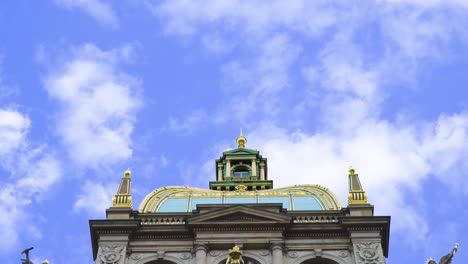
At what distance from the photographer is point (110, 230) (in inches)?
1839

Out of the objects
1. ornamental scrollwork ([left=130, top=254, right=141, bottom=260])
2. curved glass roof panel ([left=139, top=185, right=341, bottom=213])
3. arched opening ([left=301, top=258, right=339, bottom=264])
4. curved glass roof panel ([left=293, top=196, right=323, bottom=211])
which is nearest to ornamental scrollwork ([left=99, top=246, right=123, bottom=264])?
ornamental scrollwork ([left=130, top=254, right=141, bottom=260])

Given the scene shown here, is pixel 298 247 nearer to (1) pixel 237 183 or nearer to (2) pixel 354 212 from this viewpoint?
(2) pixel 354 212

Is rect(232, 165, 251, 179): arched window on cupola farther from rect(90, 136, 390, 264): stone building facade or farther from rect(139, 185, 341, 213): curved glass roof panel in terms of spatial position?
rect(90, 136, 390, 264): stone building facade

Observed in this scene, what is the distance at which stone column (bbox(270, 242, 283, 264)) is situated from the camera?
45062mm

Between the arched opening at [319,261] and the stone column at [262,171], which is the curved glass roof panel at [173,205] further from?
the stone column at [262,171]

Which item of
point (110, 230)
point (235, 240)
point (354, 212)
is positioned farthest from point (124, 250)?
point (354, 212)

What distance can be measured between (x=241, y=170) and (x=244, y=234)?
1508cm

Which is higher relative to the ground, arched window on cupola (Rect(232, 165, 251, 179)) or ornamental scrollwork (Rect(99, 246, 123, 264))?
arched window on cupola (Rect(232, 165, 251, 179))

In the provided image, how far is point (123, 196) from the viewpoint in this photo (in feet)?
162

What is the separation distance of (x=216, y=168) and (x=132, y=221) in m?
15.3

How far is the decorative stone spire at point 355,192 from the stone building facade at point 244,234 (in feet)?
0.15

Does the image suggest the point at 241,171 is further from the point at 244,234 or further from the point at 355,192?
the point at 244,234

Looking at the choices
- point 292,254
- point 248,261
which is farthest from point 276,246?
point 248,261

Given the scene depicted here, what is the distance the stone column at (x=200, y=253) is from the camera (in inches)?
1775
